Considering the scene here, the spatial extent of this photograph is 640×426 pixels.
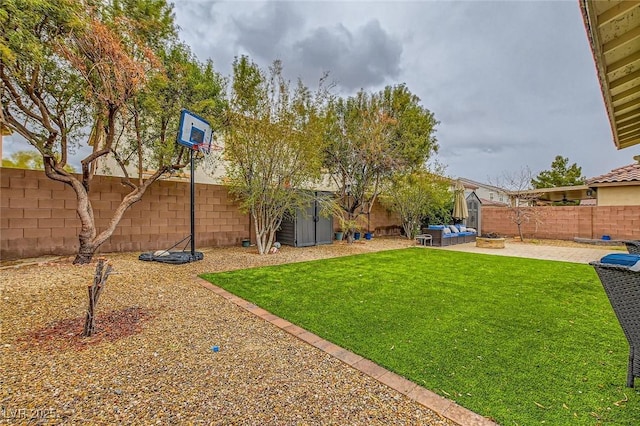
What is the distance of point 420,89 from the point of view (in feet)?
41.8

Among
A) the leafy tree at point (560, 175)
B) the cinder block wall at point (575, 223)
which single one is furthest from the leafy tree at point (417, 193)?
the leafy tree at point (560, 175)

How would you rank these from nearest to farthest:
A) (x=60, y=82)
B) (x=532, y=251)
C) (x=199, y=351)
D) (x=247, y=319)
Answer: (x=199, y=351), (x=247, y=319), (x=60, y=82), (x=532, y=251)

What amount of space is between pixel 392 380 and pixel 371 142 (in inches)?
367

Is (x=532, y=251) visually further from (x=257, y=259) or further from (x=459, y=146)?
(x=459, y=146)

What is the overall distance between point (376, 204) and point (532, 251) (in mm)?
6728

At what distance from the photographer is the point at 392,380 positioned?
236 cm

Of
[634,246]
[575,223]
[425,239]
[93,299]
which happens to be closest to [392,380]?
[93,299]

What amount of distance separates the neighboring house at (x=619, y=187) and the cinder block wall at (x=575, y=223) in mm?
696

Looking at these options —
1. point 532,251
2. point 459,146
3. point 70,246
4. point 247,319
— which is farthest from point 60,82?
point 459,146

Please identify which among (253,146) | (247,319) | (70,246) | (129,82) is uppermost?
(129,82)

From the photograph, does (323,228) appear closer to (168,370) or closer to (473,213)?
(168,370)

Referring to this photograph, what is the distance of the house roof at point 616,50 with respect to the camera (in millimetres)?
2326

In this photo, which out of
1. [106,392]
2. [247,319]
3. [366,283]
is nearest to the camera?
[106,392]

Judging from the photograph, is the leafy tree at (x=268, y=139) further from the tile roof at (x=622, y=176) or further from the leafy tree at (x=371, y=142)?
the tile roof at (x=622, y=176)
